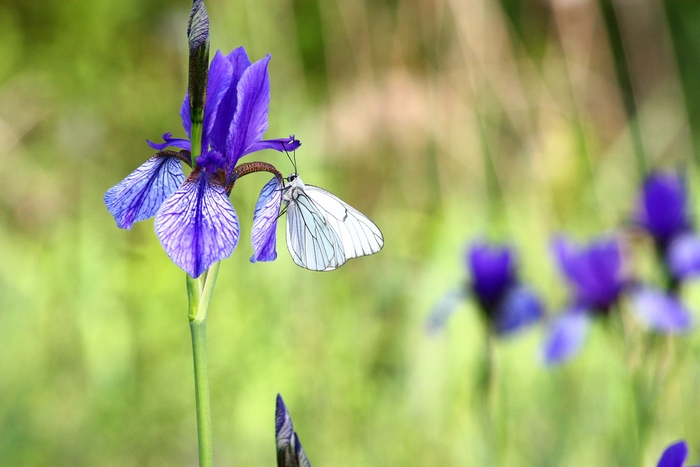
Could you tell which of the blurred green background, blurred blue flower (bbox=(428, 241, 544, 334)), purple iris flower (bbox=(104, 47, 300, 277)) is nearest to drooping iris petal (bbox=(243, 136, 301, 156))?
purple iris flower (bbox=(104, 47, 300, 277))

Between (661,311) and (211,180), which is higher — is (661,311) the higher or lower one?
the lower one

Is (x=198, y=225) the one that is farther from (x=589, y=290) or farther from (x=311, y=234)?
(x=589, y=290)

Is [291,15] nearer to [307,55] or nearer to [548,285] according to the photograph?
[548,285]

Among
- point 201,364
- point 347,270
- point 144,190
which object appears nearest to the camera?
point 201,364

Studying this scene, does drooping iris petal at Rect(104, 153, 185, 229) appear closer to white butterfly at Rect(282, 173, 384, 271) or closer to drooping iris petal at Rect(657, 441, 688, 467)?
white butterfly at Rect(282, 173, 384, 271)

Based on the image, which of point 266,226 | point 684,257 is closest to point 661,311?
point 684,257

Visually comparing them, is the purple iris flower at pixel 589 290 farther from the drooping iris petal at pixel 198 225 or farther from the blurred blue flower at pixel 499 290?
the drooping iris petal at pixel 198 225

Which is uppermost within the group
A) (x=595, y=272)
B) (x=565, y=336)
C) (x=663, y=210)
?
(x=663, y=210)
